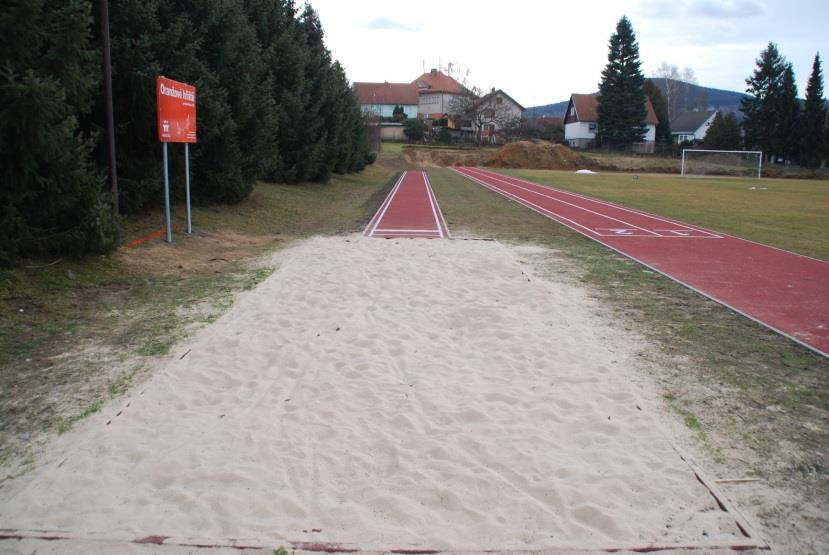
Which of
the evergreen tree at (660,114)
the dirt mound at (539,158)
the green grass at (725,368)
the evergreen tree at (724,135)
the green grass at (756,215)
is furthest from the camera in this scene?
the evergreen tree at (660,114)

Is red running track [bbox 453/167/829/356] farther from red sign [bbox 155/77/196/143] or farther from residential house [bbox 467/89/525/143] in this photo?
residential house [bbox 467/89/525/143]

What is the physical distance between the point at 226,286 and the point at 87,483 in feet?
19.8

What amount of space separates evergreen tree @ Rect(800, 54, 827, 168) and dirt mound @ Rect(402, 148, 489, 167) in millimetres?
36421

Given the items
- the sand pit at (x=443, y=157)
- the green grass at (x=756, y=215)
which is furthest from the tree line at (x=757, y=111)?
the green grass at (x=756, y=215)

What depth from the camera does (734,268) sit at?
1192cm

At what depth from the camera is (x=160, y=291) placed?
9.44 meters

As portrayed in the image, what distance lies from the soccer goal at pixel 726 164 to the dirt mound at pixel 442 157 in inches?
928

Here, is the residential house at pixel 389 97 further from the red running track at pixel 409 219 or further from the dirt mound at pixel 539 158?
the red running track at pixel 409 219

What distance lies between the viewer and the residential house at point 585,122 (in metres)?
94.6

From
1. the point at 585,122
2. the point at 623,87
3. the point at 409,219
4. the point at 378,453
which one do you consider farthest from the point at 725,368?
the point at 585,122

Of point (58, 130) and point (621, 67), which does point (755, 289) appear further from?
point (621, 67)

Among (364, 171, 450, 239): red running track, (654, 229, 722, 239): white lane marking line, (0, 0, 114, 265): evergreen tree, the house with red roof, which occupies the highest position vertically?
the house with red roof

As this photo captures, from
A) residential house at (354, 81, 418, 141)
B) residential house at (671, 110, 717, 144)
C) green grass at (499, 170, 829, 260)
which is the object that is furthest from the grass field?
residential house at (354, 81, 418, 141)

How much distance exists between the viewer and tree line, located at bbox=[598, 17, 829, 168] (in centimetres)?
7706
